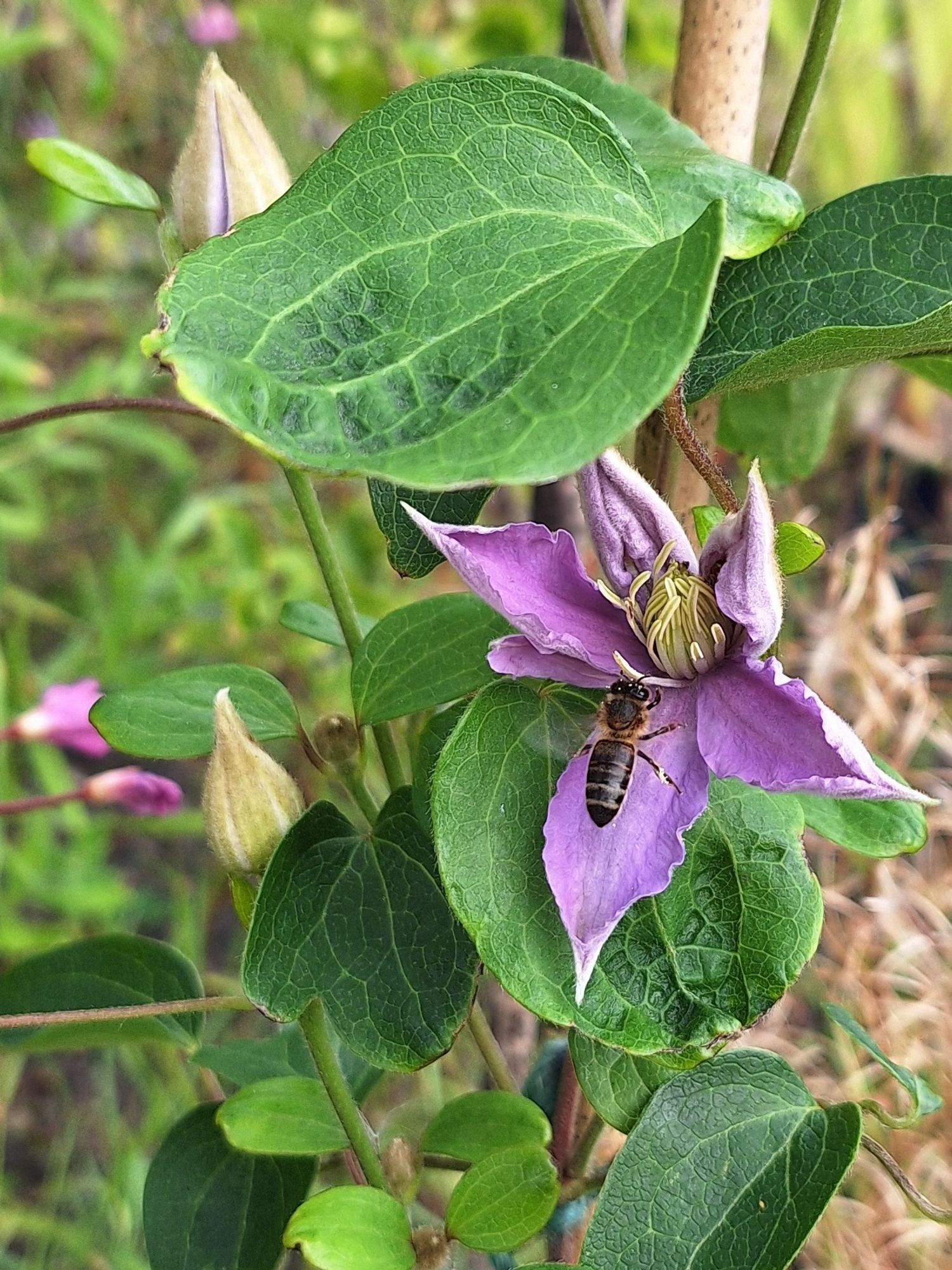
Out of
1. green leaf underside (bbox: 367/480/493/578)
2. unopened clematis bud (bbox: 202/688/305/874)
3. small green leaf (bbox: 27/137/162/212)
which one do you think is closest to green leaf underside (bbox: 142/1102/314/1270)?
unopened clematis bud (bbox: 202/688/305/874)

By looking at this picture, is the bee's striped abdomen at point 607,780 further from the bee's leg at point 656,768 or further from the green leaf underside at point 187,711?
the green leaf underside at point 187,711

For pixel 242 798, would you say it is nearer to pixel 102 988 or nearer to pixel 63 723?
pixel 102 988

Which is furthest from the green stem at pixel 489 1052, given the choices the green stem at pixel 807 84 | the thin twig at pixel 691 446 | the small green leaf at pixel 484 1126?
the green stem at pixel 807 84

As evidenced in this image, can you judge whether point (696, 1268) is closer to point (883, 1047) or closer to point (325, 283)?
point (325, 283)

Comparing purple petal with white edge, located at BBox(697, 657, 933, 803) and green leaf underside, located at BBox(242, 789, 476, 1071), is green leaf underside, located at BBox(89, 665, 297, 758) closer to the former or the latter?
green leaf underside, located at BBox(242, 789, 476, 1071)

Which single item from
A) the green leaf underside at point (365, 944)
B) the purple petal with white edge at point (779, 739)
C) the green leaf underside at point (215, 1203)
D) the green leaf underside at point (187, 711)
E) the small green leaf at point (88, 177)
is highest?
the small green leaf at point (88, 177)

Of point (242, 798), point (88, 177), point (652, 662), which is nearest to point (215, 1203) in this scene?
point (242, 798)

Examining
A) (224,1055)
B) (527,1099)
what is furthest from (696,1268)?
(224,1055)

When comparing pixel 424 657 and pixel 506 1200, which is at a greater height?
pixel 424 657
